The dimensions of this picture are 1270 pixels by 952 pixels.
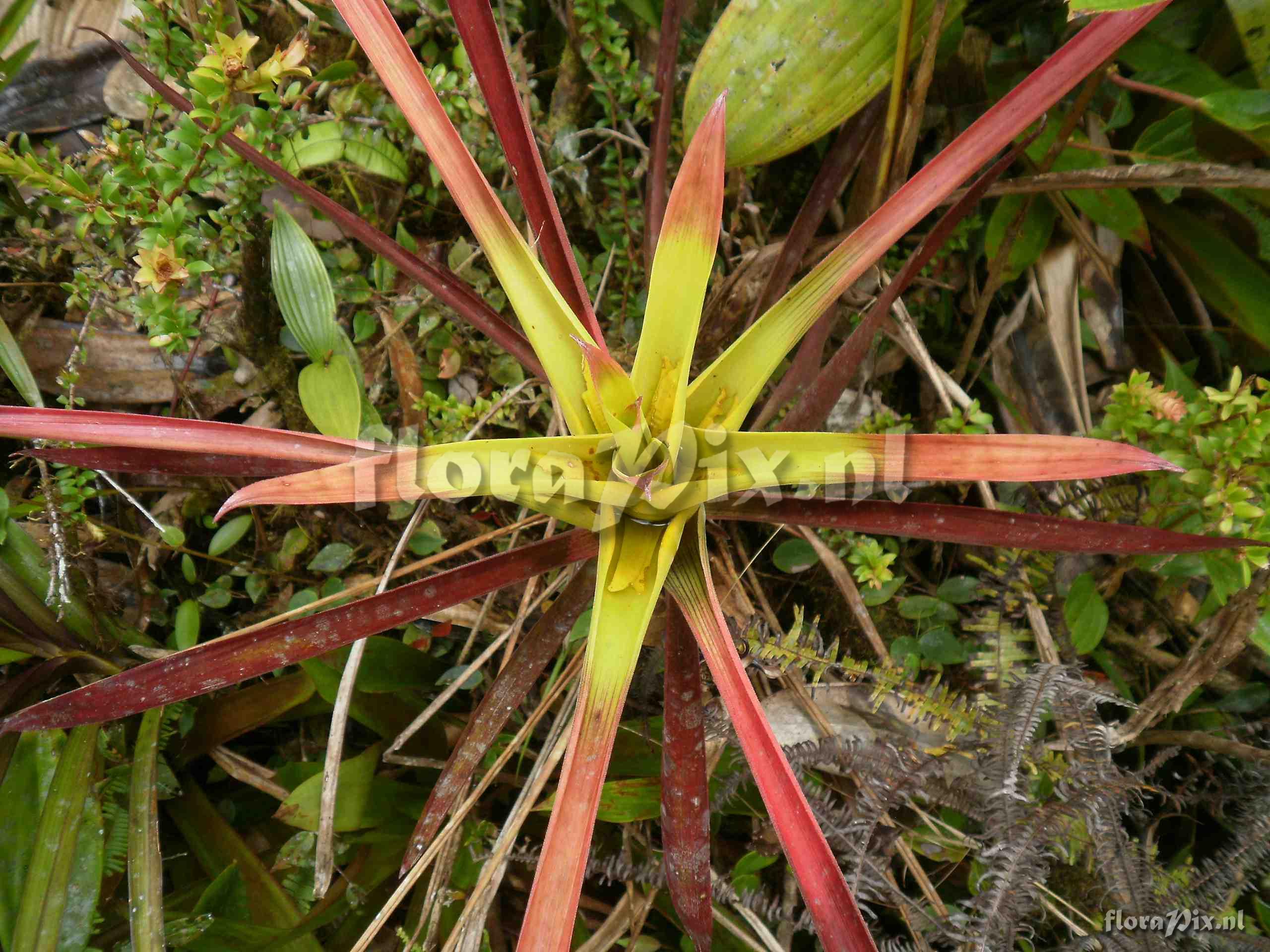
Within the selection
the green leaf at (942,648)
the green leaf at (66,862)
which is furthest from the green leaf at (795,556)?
the green leaf at (66,862)

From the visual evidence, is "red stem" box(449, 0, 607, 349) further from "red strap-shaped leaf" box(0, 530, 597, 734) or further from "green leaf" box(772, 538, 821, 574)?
"green leaf" box(772, 538, 821, 574)

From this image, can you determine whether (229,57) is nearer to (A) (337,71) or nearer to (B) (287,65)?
(B) (287,65)

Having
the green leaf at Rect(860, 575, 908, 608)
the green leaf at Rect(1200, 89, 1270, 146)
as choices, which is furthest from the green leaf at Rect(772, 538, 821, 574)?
the green leaf at Rect(1200, 89, 1270, 146)

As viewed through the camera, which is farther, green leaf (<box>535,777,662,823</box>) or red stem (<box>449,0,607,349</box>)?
green leaf (<box>535,777,662,823</box>)

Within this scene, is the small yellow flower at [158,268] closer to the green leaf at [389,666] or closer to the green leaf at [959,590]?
the green leaf at [389,666]

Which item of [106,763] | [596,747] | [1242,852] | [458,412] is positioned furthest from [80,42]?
[1242,852]
